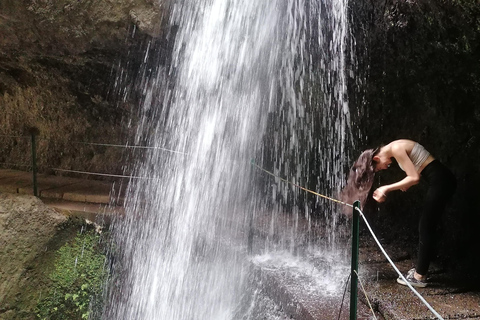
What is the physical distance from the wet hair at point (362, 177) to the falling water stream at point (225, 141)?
4.29ft

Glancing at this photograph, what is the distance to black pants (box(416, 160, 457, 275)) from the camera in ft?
11.4

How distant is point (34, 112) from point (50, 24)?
2.82m

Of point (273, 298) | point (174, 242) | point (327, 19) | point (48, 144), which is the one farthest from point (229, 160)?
point (48, 144)

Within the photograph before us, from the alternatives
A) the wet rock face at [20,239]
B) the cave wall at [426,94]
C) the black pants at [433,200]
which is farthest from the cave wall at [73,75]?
the black pants at [433,200]

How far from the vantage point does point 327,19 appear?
530 cm

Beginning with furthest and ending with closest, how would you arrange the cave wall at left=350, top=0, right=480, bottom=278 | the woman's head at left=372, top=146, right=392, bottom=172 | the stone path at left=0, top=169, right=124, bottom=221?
the stone path at left=0, top=169, right=124, bottom=221, the cave wall at left=350, top=0, right=480, bottom=278, the woman's head at left=372, top=146, right=392, bottom=172

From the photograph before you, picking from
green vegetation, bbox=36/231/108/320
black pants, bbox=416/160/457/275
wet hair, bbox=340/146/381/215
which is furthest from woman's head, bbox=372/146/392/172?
green vegetation, bbox=36/231/108/320

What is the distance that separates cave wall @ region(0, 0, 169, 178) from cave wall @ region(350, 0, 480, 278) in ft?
9.02

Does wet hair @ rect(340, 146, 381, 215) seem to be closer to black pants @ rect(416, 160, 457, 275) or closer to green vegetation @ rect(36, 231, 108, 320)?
black pants @ rect(416, 160, 457, 275)

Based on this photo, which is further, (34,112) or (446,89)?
(34,112)

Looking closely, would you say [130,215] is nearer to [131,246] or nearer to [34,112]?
[131,246]

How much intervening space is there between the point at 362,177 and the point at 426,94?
1655 millimetres

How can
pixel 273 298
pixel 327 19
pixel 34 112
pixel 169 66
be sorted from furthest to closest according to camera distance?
pixel 34 112 < pixel 169 66 < pixel 327 19 < pixel 273 298

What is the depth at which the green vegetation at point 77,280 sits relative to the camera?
17.1 feet
